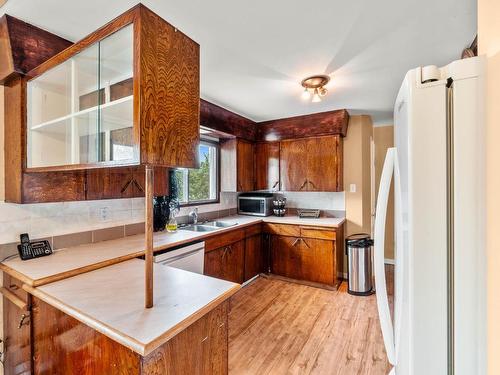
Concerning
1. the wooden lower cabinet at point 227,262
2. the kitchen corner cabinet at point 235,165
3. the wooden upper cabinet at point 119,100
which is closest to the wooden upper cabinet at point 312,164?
the kitchen corner cabinet at point 235,165

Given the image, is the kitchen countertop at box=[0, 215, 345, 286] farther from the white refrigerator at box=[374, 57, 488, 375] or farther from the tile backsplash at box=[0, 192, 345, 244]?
the white refrigerator at box=[374, 57, 488, 375]

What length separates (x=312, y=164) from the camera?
354 cm

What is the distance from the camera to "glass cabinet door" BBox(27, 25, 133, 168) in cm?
109

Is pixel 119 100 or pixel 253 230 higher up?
pixel 119 100

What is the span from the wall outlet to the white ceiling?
1289mm

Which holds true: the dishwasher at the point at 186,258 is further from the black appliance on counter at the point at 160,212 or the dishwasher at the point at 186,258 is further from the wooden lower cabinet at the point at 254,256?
the wooden lower cabinet at the point at 254,256

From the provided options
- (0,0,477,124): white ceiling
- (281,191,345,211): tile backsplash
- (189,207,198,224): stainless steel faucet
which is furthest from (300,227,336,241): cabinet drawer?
(0,0,477,124): white ceiling

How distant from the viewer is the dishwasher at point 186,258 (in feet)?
6.60

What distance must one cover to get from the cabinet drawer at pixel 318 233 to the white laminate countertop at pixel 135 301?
218 centimetres

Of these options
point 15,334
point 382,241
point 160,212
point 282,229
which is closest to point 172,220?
point 160,212

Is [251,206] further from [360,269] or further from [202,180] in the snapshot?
[360,269]

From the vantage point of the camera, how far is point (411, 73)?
2.37ft

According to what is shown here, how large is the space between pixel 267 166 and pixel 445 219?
3275 mm

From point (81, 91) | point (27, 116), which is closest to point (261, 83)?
point (81, 91)
